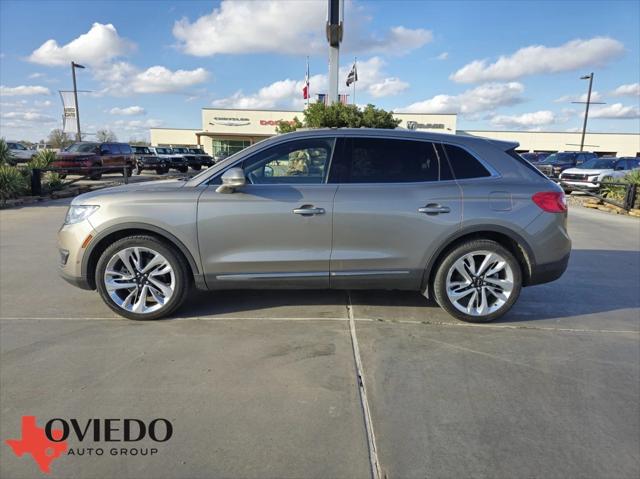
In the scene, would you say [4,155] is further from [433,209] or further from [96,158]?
[433,209]

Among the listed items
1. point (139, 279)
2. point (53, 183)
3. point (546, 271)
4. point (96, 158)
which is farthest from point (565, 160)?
point (139, 279)

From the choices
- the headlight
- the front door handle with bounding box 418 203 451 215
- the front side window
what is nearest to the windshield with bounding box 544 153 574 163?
the front door handle with bounding box 418 203 451 215

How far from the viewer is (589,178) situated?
58.6 ft

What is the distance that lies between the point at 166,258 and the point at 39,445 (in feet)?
5.89

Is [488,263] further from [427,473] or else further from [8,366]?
[8,366]

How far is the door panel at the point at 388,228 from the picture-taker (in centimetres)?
383

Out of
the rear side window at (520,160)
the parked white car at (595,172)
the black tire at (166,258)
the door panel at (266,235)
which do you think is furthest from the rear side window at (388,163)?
the parked white car at (595,172)

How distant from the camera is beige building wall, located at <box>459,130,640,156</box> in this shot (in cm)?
7381

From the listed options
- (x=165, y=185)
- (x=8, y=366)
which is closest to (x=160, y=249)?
(x=165, y=185)

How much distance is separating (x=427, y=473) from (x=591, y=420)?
1218 mm

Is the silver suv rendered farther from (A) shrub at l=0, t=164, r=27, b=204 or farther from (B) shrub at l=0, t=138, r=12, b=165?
(B) shrub at l=0, t=138, r=12, b=165

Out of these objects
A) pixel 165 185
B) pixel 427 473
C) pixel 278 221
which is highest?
pixel 165 185

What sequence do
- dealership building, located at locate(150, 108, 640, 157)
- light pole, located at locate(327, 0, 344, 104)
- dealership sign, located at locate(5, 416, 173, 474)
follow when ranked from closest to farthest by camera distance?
dealership sign, located at locate(5, 416, 173, 474)
light pole, located at locate(327, 0, 344, 104)
dealership building, located at locate(150, 108, 640, 157)

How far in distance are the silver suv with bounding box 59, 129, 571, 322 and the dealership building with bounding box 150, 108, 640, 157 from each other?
166 feet
